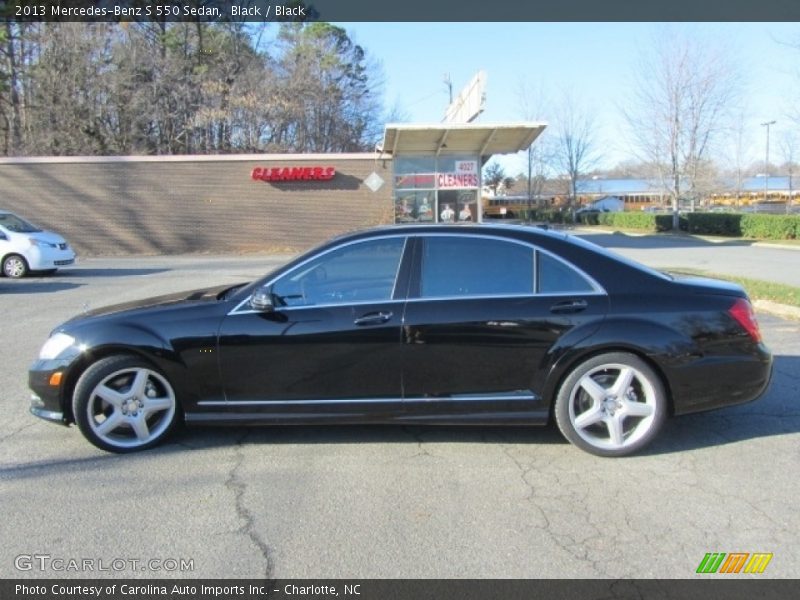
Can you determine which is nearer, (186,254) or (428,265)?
(428,265)

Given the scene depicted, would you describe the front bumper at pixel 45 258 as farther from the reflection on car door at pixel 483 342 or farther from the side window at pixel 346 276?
the reflection on car door at pixel 483 342

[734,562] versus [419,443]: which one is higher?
[419,443]

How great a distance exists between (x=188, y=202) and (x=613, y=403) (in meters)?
24.3

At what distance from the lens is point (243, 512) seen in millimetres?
3436

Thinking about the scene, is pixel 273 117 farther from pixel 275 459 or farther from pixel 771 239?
pixel 275 459

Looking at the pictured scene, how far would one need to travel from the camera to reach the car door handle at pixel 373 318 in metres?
4.11

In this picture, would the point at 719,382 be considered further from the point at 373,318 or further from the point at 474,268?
the point at 373,318

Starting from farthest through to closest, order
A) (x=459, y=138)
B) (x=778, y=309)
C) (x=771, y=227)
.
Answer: (x=771, y=227), (x=459, y=138), (x=778, y=309)

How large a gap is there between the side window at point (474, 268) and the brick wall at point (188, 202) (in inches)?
846

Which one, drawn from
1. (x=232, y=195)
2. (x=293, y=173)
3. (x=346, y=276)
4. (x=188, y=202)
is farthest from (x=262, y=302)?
(x=188, y=202)
